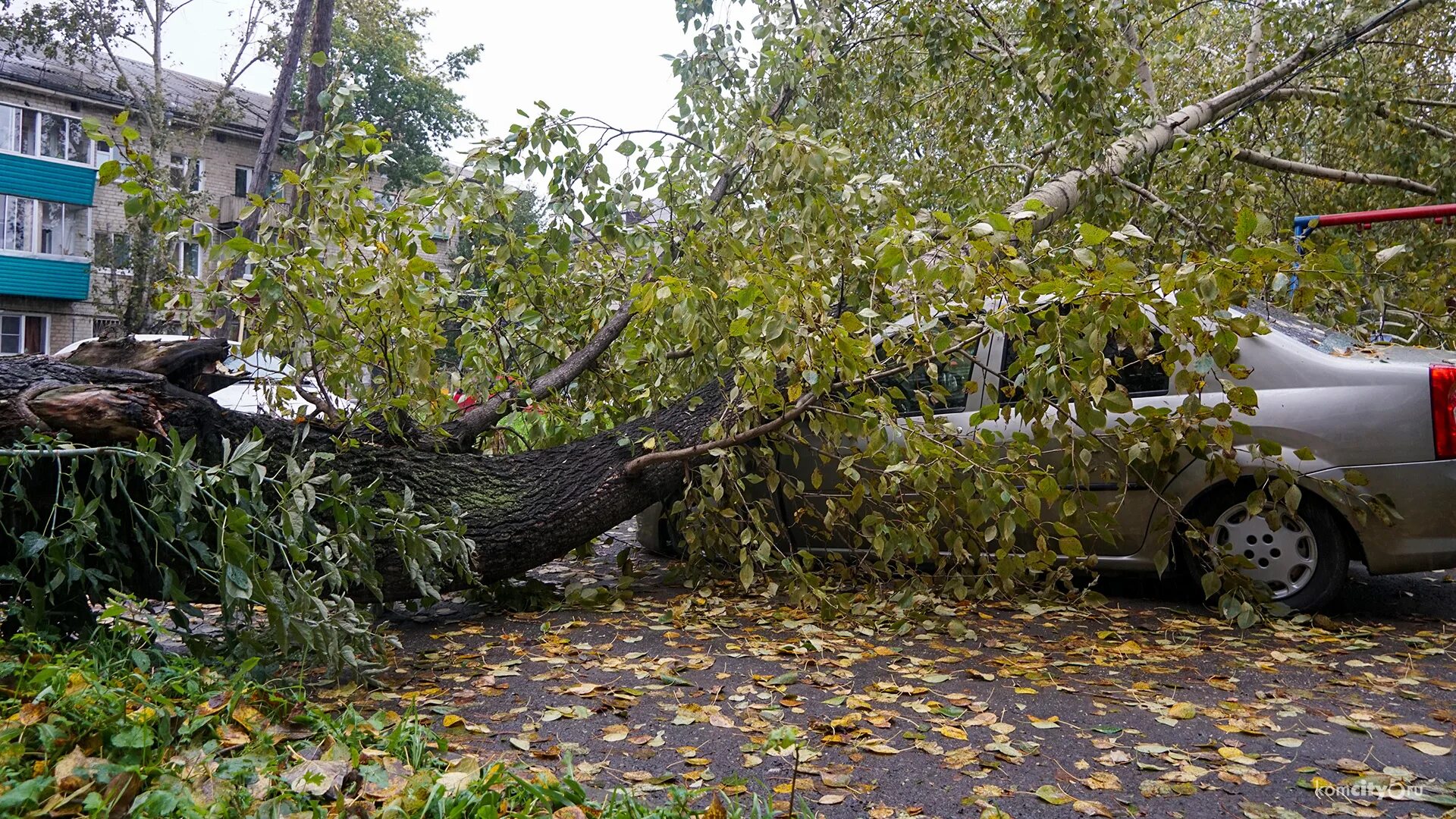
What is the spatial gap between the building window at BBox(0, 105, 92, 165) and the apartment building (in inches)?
0.9

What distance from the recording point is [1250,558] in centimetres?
460

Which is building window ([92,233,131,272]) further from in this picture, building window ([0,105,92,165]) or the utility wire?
the utility wire

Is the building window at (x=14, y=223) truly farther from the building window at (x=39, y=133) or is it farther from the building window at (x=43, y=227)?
the building window at (x=39, y=133)

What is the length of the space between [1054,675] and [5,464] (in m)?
3.75

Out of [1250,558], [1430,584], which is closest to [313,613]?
[1250,558]

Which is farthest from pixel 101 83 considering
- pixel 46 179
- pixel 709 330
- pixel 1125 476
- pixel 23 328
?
pixel 1125 476

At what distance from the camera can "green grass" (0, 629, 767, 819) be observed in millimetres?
2186

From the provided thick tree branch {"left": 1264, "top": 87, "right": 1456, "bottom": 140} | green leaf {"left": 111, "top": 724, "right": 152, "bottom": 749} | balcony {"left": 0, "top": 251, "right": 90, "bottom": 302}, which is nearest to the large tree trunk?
green leaf {"left": 111, "top": 724, "right": 152, "bottom": 749}

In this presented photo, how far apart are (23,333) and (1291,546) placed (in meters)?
34.6

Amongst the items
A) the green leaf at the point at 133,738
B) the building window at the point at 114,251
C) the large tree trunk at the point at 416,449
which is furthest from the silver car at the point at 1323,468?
the building window at the point at 114,251

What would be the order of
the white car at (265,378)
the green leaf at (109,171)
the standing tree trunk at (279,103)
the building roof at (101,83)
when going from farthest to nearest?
the building roof at (101,83) → the standing tree trunk at (279,103) → the white car at (265,378) → the green leaf at (109,171)

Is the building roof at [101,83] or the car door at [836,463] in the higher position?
the building roof at [101,83]

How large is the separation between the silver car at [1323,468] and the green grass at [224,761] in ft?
8.21

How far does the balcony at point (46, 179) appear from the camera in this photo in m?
28.2
